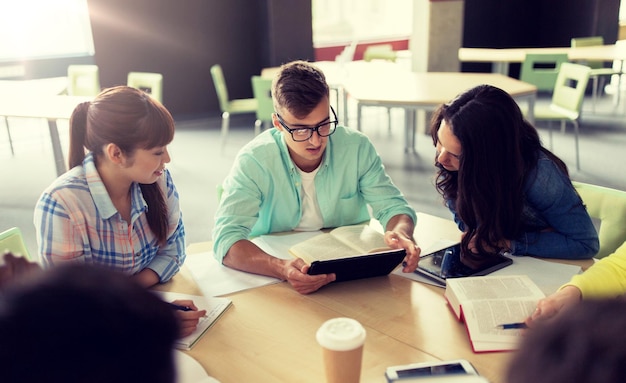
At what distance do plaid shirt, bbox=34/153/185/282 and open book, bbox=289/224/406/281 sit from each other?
1.31ft

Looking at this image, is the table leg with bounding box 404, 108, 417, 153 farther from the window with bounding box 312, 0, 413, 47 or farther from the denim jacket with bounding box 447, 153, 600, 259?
the window with bounding box 312, 0, 413, 47

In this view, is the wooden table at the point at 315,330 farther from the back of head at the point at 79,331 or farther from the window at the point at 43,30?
the window at the point at 43,30

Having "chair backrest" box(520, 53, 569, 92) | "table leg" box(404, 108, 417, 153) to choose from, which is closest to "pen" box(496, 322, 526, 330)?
"table leg" box(404, 108, 417, 153)

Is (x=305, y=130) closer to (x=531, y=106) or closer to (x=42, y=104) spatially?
(x=531, y=106)

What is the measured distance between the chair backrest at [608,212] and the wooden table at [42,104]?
2939 mm

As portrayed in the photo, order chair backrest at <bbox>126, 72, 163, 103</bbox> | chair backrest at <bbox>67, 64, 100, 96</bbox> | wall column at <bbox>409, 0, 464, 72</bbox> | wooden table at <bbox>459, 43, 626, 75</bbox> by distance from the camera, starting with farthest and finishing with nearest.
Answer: wooden table at <bbox>459, 43, 626, 75</bbox> < wall column at <bbox>409, 0, 464, 72</bbox> < chair backrest at <bbox>67, 64, 100, 96</bbox> < chair backrest at <bbox>126, 72, 163, 103</bbox>

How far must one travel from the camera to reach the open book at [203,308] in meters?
1.24

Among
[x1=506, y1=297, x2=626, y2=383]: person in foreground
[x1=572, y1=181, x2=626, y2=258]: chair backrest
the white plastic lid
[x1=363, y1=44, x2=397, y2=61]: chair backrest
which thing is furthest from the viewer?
[x1=363, y1=44, x2=397, y2=61]: chair backrest

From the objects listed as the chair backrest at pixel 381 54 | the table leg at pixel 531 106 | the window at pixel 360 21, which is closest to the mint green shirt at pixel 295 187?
the table leg at pixel 531 106

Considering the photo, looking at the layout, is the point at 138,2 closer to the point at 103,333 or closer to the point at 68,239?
the point at 68,239

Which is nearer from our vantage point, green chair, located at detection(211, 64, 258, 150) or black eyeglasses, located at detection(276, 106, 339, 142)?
black eyeglasses, located at detection(276, 106, 339, 142)

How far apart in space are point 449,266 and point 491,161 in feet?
1.11

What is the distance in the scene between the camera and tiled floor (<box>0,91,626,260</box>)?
399cm

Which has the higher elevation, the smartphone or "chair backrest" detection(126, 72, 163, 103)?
"chair backrest" detection(126, 72, 163, 103)
